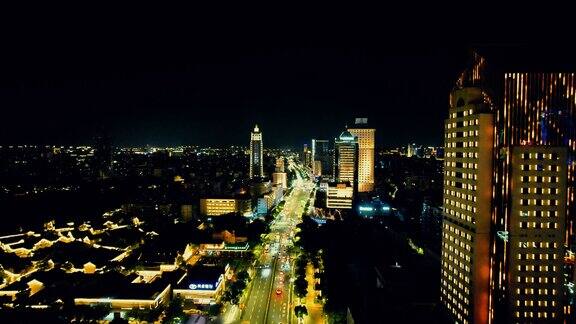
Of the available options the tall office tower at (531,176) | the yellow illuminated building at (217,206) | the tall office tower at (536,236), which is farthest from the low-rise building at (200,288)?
the yellow illuminated building at (217,206)

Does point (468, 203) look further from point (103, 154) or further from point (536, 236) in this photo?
point (103, 154)

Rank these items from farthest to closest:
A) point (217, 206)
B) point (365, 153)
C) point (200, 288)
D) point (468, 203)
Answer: point (365, 153)
point (217, 206)
point (200, 288)
point (468, 203)

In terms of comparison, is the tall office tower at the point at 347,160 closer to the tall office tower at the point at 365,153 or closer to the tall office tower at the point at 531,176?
the tall office tower at the point at 365,153

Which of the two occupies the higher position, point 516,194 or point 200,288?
point 516,194

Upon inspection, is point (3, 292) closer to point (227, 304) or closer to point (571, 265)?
point (227, 304)

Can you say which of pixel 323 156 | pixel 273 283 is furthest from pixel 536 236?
pixel 323 156
